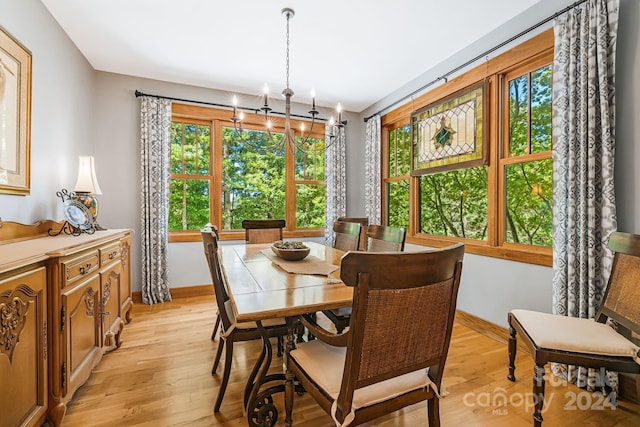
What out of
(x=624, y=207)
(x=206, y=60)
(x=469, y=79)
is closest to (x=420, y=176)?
(x=469, y=79)

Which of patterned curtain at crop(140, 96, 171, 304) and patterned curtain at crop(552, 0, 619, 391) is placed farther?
patterned curtain at crop(140, 96, 171, 304)

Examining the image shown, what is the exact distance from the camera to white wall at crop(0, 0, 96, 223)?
6.37ft

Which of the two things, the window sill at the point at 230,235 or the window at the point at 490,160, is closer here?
the window at the point at 490,160

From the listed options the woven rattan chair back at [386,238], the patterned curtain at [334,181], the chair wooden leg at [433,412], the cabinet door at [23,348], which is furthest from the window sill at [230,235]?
the chair wooden leg at [433,412]

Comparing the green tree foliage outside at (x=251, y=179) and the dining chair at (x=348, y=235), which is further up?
the green tree foliage outside at (x=251, y=179)

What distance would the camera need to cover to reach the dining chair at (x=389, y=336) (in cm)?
88

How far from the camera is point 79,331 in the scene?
5.32ft

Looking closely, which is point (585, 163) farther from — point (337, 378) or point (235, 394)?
point (235, 394)

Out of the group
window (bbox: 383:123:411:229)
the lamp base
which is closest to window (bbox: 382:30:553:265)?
window (bbox: 383:123:411:229)

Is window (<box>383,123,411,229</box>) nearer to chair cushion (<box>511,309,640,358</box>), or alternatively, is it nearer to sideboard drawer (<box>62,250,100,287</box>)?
chair cushion (<box>511,309,640,358</box>)

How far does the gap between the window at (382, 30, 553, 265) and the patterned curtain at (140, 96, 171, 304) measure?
3.00m

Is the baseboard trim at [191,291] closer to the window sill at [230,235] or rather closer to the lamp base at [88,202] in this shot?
the window sill at [230,235]

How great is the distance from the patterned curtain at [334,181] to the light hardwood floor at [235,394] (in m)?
2.37

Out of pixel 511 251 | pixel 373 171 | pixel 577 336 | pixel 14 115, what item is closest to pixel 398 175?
pixel 373 171
